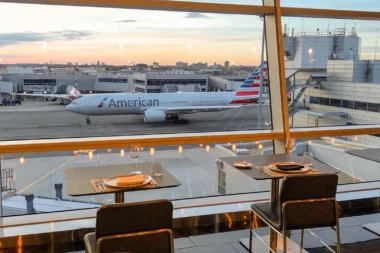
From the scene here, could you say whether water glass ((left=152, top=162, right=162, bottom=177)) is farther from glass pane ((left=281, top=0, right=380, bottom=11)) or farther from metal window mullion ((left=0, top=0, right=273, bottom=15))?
glass pane ((left=281, top=0, right=380, bottom=11))

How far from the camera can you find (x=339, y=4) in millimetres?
3873

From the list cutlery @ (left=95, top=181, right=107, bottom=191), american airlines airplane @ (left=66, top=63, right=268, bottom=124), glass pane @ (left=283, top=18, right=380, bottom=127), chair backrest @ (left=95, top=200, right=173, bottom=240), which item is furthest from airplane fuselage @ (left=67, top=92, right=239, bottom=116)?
chair backrest @ (left=95, top=200, right=173, bottom=240)

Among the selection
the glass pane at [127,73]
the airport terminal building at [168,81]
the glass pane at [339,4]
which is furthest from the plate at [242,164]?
the glass pane at [339,4]

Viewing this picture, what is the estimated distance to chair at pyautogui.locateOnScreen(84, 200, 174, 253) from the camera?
183 centimetres

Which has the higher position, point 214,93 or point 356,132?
point 214,93

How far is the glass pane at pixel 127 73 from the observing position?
3273 mm

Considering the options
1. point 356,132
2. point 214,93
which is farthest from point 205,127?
point 356,132

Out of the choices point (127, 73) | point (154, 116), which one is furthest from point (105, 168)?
point (127, 73)

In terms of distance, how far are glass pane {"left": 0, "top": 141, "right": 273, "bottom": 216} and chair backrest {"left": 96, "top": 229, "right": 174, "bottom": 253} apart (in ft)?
2.69

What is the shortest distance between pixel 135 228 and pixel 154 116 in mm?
1777

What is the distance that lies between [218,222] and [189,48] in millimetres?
1664

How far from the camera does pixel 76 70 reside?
138 inches

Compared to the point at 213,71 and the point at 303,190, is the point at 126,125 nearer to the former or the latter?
the point at 213,71

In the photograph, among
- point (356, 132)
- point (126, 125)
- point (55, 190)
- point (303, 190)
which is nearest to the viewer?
point (303, 190)
